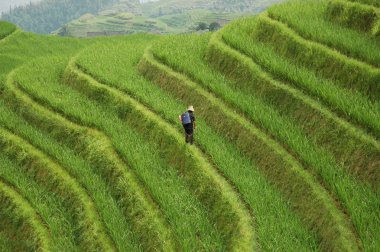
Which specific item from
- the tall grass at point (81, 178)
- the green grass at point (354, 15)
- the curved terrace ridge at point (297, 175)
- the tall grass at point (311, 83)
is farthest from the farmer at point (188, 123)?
the green grass at point (354, 15)

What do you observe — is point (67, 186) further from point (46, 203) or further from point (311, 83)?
point (311, 83)

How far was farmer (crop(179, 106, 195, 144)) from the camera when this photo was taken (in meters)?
8.38

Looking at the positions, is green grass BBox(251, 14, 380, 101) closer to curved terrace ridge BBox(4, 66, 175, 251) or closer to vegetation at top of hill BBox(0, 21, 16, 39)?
curved terrace ridge BBox(4, 66, 175, 251)

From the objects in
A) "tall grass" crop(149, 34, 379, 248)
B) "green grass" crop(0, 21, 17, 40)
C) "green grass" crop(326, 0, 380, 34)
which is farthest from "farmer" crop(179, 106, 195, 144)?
"green grass" crop(0, 21, 17, 40)

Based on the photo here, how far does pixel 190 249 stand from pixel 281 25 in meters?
6.98

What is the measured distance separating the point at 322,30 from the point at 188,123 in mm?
4339

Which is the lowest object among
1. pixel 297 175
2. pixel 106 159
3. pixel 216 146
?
pixel 106 159

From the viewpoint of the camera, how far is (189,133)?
8688 mm

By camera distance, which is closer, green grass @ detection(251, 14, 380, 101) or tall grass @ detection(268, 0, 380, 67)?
green grass @ detection(251, 14, 380, 101)

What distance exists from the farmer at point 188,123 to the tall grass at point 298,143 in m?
1.30

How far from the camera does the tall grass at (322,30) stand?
879 cm

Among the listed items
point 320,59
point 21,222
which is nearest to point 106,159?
point 21,222

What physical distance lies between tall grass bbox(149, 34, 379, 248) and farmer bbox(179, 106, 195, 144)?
4.27ft

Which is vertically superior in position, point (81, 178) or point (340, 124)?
→ point (340, 124)
